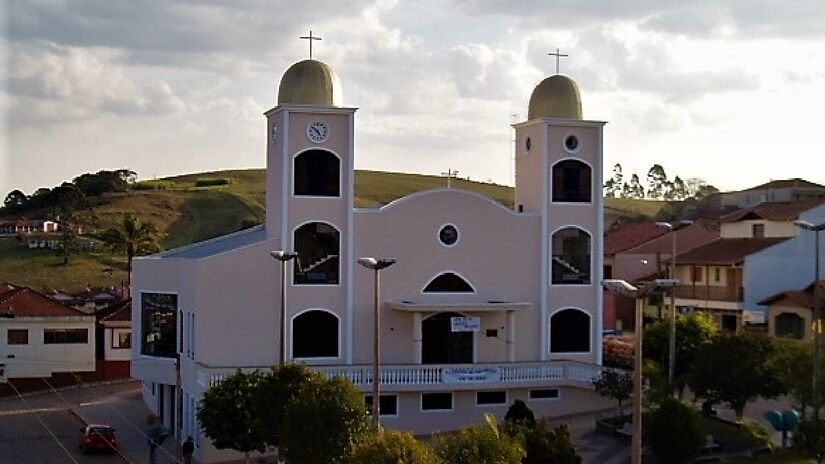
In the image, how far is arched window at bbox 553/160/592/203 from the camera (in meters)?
41.6

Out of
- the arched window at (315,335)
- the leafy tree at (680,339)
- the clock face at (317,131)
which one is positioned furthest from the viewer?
the leafy tree at (680,339)

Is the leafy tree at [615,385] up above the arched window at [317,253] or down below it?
below

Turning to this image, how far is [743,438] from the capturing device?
33688 mm

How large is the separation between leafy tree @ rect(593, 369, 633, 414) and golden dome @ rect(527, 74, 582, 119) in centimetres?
974

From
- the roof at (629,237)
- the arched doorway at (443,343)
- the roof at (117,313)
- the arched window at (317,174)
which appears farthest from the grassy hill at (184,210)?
the arched window at (317,174)

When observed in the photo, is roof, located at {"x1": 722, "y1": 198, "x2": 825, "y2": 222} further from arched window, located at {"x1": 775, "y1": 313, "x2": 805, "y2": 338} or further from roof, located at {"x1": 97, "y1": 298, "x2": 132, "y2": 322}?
roof, located at {"x1": 97, "y1": 298, "x2": 132, "y2": 322}

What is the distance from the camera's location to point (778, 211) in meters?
64.4

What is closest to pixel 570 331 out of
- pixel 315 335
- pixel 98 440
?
pixel 315 335

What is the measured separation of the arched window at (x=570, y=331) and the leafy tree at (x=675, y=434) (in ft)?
41.6

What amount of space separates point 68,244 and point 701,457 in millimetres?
66658

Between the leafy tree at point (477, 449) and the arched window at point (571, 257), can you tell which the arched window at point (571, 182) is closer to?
the arched window at point (571, 257)

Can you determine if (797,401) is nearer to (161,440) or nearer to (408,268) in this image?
(408,268)

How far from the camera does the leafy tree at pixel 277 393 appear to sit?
2819 cm

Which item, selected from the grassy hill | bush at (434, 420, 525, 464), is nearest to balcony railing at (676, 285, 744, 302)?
the grassy hill
